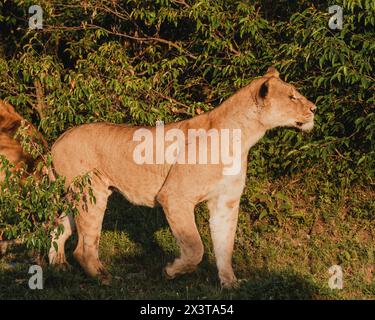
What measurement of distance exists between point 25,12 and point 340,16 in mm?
3690

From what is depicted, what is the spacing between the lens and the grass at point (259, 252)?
5824 mm

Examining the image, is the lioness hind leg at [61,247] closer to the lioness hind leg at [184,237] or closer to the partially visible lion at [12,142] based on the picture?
the partially visible lion at [12,142]

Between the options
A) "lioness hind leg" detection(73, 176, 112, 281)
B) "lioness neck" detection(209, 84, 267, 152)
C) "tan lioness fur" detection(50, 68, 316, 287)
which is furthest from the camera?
"lioness hind leg" detection(73, 176, 112, 281)

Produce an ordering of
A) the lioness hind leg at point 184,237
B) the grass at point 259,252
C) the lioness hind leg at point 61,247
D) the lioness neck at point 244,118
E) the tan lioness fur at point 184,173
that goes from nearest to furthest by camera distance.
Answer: the grass at point 259,252, the lioness hind leg at point 184,237, the tan lioness fur at point 184,173, the lioness neck at point 244,118, the lioness hind leg at point 61,247

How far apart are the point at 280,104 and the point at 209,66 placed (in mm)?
1995

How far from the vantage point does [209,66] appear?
318 inches

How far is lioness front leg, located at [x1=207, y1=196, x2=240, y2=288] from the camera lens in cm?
627

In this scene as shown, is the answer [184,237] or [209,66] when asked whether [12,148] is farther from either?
[184,237]

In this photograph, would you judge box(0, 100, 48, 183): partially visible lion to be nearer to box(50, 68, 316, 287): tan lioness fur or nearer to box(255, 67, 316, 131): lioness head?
box(50, 68, 316, 287): tan lioness fur

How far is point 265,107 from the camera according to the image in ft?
20.4

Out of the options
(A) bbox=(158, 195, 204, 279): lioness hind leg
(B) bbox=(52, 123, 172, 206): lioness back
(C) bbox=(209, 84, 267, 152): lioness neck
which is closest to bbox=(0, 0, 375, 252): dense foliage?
(B) bbox=(52, 123, 172, 206): lioness back

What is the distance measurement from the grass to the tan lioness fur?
0.28 metres

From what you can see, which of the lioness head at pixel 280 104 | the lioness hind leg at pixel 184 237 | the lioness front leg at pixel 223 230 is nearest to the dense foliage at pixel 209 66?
the lioness head at pixel 280 104

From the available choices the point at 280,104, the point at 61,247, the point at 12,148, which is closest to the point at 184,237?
the point at 280,104
